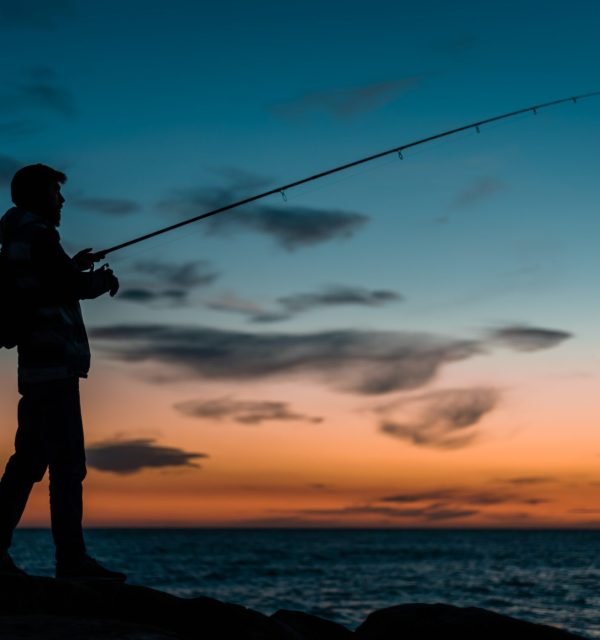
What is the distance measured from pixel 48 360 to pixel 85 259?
83 cm

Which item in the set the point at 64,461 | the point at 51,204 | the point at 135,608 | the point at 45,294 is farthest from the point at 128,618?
the point at 51,204

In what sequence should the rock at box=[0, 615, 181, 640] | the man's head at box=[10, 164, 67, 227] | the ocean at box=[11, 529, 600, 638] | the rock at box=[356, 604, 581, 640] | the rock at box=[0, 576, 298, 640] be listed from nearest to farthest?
1. the rock at box=[0, 615, 181, 640]
2. the rock at box=[0, 576, 298, 640]
3. the man's head at box=[10, 164, 67, 227]
4. the rock at box=[356, 604, 581, 640]
5. the ocean at box=[11, 529, 600, 638]

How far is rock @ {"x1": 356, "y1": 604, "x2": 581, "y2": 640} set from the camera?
21.2ft

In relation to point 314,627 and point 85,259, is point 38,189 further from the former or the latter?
point 314,627

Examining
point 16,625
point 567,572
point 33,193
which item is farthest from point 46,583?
point 567,572

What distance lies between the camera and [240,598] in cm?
3238

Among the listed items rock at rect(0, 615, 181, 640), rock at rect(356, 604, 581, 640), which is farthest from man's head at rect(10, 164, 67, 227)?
rock at rect(356, 604, 581, 640)

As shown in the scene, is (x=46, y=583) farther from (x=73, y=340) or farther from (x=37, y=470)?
(x=73, y=340)

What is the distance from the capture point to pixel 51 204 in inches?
230

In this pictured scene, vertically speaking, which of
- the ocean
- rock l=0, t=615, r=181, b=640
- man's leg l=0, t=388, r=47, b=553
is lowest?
the ocean

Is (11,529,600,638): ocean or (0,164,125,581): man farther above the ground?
(0,164,125,581): man

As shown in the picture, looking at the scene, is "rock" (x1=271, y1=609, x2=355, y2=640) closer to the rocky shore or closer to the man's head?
the rocky shore

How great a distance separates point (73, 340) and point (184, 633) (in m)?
1.79

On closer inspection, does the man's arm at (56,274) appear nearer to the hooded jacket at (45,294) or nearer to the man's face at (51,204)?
the hooded jacket at (45,294)
